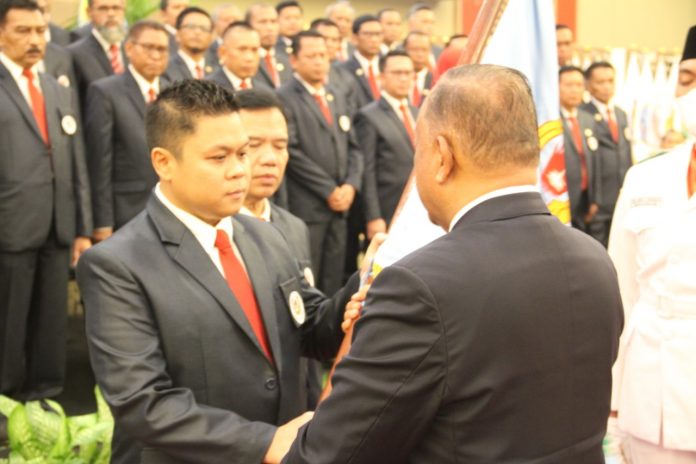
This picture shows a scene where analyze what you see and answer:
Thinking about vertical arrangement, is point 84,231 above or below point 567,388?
below

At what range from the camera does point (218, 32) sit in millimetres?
7371

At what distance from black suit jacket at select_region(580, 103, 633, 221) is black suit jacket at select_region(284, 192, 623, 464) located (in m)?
5.22

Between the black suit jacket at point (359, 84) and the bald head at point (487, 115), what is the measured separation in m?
5.07

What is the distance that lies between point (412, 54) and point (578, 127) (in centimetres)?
134

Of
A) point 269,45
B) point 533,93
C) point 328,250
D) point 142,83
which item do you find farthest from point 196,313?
point 269,45

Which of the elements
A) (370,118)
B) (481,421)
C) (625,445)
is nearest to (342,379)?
(481,421)

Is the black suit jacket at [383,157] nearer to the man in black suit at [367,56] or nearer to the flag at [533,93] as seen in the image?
the man in black suit at [367,56]

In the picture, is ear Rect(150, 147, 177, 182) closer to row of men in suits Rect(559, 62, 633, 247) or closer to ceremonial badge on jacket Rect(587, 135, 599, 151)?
row of men in suits Rect(559, 62, 633, 247)

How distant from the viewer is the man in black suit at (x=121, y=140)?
15.2ft

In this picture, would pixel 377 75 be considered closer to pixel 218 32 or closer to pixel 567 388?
pixel 218 32

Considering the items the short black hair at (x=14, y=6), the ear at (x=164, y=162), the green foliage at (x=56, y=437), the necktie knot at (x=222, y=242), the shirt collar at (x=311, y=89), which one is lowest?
the green foliage at (x=56, y=437)

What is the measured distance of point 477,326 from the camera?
52.6 inches

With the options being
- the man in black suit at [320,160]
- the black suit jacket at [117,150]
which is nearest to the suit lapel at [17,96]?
the black suit jacket at [117,150]

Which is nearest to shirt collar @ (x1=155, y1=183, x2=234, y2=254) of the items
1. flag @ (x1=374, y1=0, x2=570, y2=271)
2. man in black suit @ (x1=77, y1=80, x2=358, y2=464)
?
man in black suit @ (x1=77, y1=80, x2=358, y2=464)
